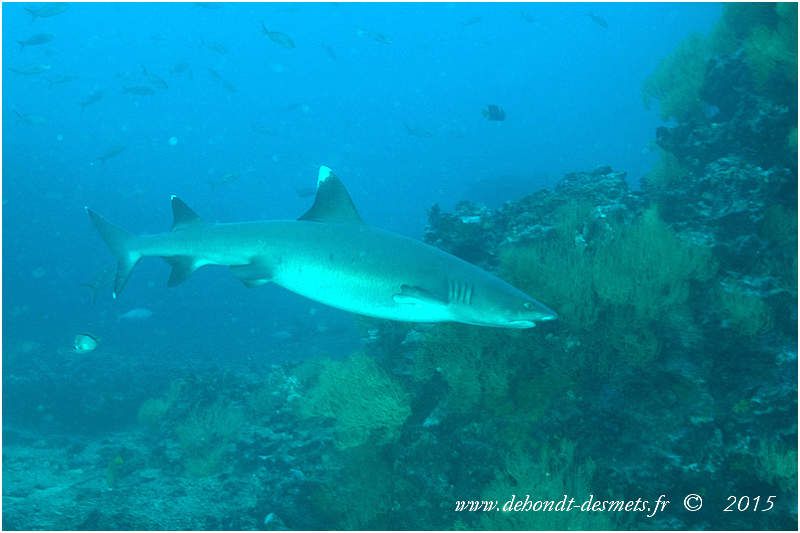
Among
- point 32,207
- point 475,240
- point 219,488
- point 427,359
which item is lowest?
point 32,207

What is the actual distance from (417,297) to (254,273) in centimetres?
177

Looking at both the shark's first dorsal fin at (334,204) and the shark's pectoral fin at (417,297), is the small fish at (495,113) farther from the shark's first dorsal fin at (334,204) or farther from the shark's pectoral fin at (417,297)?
the shark's pectoral fin at (417,297)

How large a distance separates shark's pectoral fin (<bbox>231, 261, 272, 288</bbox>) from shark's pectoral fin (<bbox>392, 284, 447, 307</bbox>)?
141 cm

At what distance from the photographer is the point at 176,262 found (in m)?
5.26

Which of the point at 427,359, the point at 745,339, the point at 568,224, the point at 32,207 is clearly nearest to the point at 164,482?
the point at 427,359

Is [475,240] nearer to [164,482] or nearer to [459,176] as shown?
[164,482]

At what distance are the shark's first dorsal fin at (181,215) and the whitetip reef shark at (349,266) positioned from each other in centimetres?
19

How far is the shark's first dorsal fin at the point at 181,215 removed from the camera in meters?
5.60

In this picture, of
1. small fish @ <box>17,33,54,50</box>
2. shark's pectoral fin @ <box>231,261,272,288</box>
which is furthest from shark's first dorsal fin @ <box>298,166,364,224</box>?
small fish @ <box>17,33,54,50</box>

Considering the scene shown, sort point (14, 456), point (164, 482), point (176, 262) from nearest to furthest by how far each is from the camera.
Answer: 1. point (176, 262)
2. point (164, 482)
3. point (14, 456)

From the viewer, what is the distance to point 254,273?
471cm

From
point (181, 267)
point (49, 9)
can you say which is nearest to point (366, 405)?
point (181, 267)

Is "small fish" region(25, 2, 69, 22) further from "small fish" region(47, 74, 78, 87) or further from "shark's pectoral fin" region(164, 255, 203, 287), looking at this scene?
"shark's pectoral fin" region(164, 255, 203, 287)

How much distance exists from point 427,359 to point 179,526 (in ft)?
13.6
